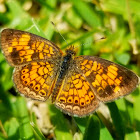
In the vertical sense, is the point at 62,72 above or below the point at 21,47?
below

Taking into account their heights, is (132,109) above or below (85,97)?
below

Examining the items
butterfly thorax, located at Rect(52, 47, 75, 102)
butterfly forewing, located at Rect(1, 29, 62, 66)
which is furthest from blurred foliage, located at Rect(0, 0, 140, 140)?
butterfly forewing, located at Rect(1, 29, 62, 66)

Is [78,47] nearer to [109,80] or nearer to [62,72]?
[62,72]

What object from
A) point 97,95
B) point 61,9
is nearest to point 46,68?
point 97,95

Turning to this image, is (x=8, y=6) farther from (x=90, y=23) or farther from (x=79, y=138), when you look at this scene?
(x=79, y=138)

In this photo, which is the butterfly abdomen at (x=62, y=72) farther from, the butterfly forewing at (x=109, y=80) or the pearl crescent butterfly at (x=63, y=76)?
the butterfly forewing at (x=109, y=80)

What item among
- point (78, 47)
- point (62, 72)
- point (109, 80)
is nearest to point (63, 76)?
point (62, 72)

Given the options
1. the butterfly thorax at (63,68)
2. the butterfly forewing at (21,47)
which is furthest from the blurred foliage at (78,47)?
the butterfly forewing at (21,47)
